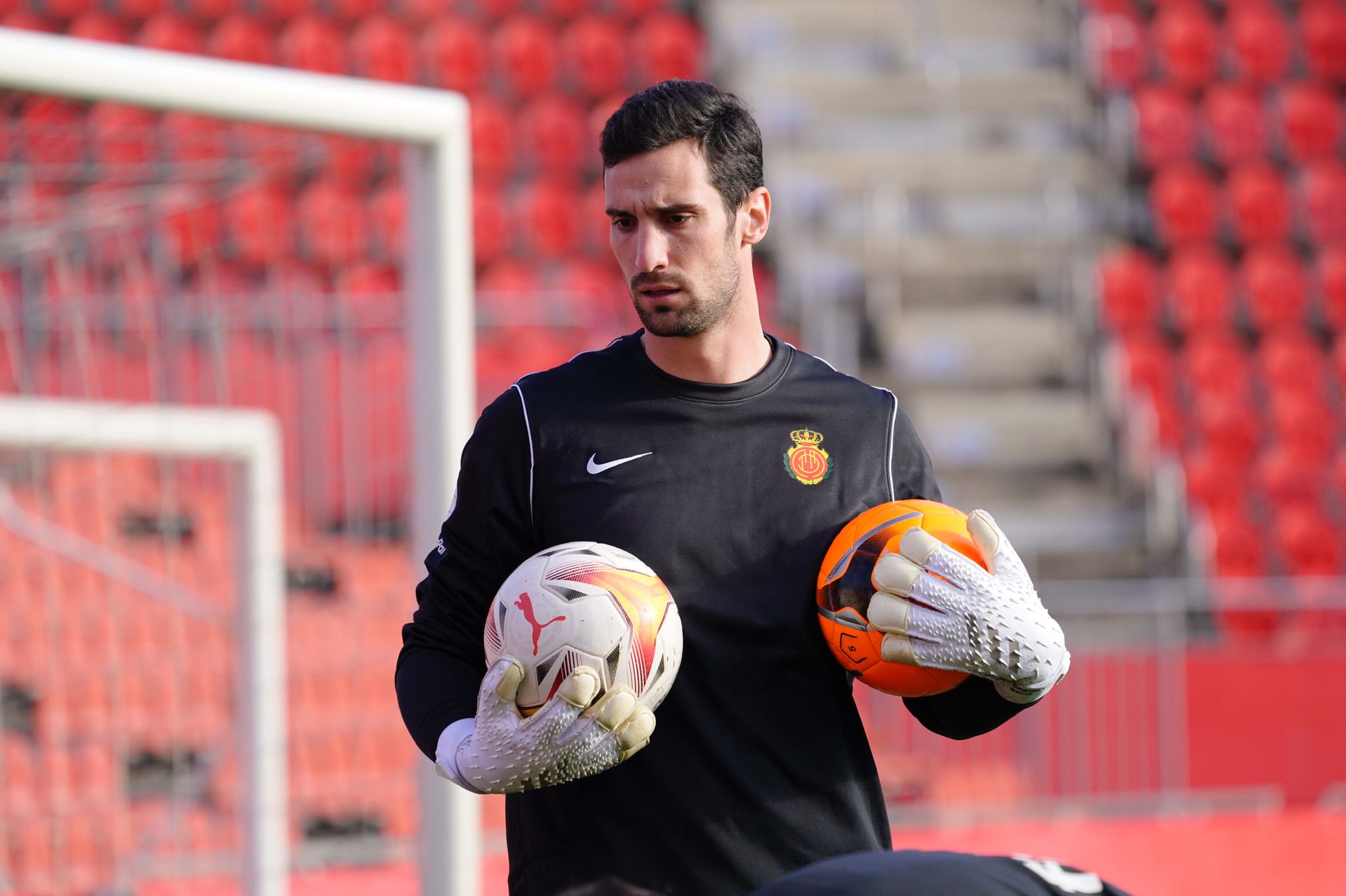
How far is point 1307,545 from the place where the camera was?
9.59 metres

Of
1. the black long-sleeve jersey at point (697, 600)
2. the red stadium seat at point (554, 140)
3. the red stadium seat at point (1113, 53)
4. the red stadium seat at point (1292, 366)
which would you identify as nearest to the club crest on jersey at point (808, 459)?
the black long-sleeve jersey at point (697, 600)

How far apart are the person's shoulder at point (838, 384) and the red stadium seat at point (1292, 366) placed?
8.53 metres

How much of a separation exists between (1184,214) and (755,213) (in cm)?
925

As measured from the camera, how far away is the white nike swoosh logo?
237cm

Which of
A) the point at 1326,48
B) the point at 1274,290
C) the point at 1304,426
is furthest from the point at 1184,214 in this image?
the point at 1326,48

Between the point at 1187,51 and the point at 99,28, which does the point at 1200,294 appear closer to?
the point at 1187,51

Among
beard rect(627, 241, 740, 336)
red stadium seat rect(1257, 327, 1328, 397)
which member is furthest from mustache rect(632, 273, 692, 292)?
red stadium seat rect(1257, 327, 1328, 397)

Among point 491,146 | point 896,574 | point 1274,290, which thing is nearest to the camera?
point 896,574

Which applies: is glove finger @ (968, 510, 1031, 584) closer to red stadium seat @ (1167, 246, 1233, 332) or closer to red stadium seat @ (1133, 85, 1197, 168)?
red stadium seat @ (1167, 246, 1233, 332)

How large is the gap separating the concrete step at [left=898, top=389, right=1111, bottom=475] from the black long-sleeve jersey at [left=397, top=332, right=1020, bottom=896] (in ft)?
23.8

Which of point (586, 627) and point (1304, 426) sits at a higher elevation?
point (586, 627)

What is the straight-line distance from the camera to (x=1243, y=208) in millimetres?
11070

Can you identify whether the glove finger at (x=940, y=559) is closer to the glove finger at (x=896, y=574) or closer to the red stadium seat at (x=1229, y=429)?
the glove finger at (x=896, y=574)

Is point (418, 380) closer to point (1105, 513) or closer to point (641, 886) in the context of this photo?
point (641, 886)
